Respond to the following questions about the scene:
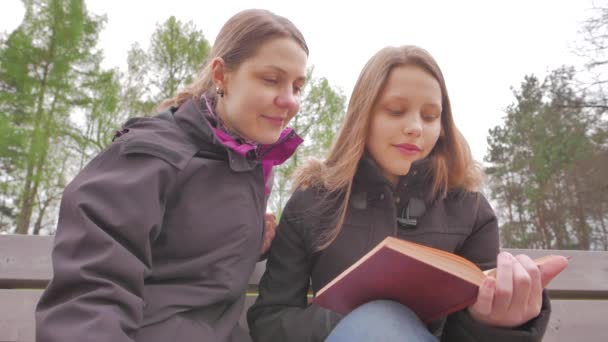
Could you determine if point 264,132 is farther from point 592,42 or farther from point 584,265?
point 592,42

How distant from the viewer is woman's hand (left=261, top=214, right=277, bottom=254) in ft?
5.14

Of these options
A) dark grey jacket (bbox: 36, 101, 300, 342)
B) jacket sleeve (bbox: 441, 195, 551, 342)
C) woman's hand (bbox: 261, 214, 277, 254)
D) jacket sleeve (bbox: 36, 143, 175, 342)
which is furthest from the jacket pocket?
jacket sleeve (bbox: 441, 195, 551, 342)

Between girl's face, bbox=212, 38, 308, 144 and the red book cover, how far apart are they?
0.59 meters

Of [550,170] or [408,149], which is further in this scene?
[550,170]

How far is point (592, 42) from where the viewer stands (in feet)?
32.8

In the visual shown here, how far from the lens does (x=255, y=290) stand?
176 cm

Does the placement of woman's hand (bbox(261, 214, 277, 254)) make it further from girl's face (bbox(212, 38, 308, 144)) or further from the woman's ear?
the woman's ear

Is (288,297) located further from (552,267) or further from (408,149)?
(552,267)

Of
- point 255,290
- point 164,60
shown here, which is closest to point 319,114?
point 164,60

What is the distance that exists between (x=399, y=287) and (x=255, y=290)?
82 cm

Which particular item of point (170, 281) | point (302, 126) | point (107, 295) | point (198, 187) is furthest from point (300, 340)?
point (302, 126)

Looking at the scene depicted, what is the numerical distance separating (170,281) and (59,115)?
39.4 feet

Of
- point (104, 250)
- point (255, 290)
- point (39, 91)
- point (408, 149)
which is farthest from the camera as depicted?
point (39, 91)

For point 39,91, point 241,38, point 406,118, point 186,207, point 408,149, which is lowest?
point 186,207
